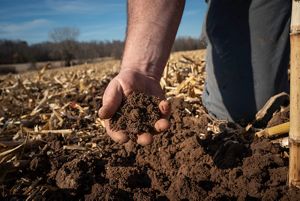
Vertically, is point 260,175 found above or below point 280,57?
below

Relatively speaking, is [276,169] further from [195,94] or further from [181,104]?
[195,94]

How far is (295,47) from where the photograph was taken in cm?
128

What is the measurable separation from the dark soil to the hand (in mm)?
62

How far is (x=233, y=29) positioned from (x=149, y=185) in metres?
1.50

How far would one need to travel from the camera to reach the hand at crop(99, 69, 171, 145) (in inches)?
62.6

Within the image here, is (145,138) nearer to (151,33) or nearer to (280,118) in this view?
(151,33)

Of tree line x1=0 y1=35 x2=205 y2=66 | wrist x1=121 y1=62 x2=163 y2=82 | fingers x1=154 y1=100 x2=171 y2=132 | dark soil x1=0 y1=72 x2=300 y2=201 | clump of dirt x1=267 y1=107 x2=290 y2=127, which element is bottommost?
tree line x1=0 y1=35 x2=205 y2=66

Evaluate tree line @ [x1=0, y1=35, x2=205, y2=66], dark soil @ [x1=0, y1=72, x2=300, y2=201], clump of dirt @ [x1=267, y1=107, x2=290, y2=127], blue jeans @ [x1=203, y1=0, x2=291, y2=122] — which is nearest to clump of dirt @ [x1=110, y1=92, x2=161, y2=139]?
dark soil @ [x1=0, y1=72, x2=300, y2=201]

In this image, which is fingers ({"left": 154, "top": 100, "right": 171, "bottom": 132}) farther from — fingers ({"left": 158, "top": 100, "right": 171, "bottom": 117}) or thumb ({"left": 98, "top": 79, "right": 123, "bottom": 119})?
thumb ({"left": 98, "top": 79, "right": 123, "bottom": 119})

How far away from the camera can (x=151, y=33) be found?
6.00 feet

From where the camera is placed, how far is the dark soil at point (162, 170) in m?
1.47

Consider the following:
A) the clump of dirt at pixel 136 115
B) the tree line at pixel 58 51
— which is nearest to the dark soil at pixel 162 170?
the clump of dirt at pixel 136 115

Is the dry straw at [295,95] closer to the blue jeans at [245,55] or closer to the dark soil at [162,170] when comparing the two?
the dark soil at [162,170]

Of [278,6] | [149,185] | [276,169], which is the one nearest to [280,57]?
[278,6]
